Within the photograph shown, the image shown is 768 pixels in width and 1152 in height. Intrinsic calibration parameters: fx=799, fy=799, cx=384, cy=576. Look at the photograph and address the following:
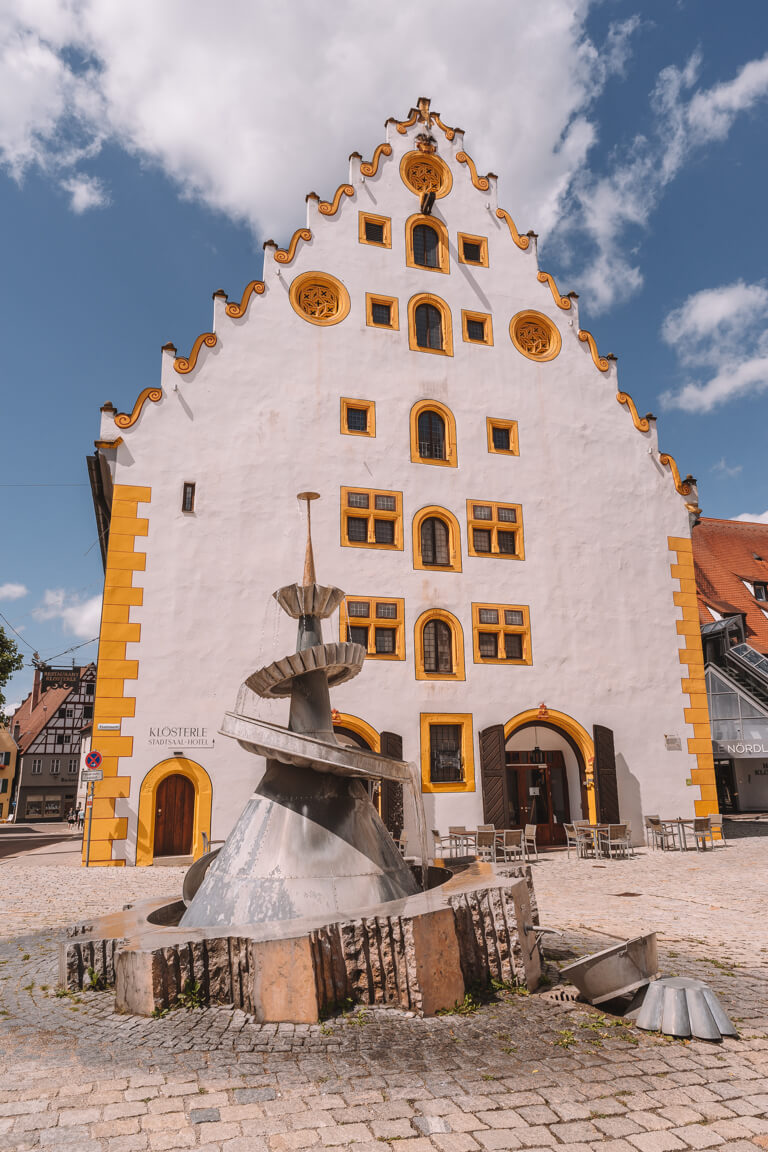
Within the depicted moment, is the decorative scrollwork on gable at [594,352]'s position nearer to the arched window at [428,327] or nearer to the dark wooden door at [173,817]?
the arched window at [428,327]

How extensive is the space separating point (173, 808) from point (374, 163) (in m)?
18.0

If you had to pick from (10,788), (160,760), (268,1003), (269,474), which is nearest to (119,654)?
(160,760)

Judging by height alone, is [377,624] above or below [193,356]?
below

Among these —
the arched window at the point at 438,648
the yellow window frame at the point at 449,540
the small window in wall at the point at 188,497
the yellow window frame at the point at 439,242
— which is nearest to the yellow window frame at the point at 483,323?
the yellow window frame at the point at 439,242

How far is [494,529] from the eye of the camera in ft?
68.9

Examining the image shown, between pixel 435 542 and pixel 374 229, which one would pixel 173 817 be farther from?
pixel 374 229

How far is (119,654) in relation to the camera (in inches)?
682

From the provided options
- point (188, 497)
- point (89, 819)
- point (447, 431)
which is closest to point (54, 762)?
point (89, 819)

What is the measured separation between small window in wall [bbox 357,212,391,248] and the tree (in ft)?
63.6

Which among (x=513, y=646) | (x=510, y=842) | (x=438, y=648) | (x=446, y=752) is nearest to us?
(x=510, y=842)

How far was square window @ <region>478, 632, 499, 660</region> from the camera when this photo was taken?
20125 millimetres

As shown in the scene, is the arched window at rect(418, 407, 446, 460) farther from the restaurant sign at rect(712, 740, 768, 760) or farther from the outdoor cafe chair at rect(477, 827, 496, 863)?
the restaurant sign at rect(712, 740, 768, 760)

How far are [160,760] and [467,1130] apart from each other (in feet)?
46.2

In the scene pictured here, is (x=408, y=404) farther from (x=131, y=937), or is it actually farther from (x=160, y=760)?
(x=131, y=937)
